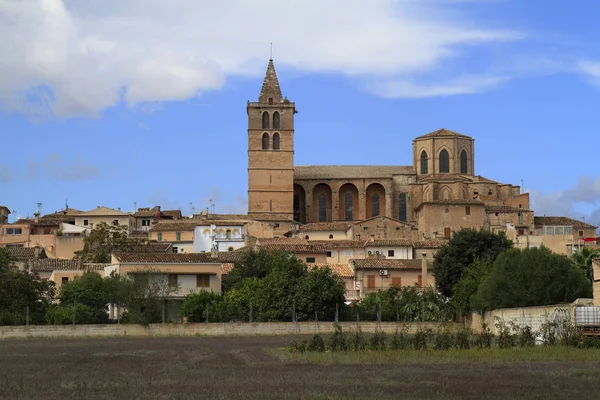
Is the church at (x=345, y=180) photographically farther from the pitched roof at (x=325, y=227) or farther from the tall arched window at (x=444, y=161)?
the pitched roof at (x=325, y=227)

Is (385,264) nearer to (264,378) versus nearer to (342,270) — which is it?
(342,270)

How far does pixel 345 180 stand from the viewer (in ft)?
381

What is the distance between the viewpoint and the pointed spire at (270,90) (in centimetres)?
11975

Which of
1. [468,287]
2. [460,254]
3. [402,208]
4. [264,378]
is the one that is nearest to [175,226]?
[402,208]


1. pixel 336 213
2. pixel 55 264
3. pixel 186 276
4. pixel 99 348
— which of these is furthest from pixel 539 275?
pixel 336 213

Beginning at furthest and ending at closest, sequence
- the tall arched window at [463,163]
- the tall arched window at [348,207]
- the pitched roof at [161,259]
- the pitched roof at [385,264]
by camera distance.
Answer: the tall arched window at [463,163]
the tall arched window at [348,207]
the pitched roof at [385,264]
the pitched roof at [161,259]

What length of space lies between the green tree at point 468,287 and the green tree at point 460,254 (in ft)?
18.3

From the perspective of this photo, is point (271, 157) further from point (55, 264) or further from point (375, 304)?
point (375, 304)

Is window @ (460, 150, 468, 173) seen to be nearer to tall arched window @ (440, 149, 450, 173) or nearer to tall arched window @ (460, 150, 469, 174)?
tall arched window @ (460, 150, 469, 174)

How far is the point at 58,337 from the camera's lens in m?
46.0

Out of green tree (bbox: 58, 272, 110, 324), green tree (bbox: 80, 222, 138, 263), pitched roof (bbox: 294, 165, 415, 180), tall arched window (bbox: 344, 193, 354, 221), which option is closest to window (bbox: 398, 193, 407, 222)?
pitched roof (bbox: 294, 165, 415, 180)

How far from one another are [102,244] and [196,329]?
123ft

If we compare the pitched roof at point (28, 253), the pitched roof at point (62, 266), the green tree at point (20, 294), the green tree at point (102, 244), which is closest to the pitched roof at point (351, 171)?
the green tree at point (102, 244)

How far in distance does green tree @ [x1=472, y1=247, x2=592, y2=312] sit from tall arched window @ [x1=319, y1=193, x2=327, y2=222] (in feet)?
225
